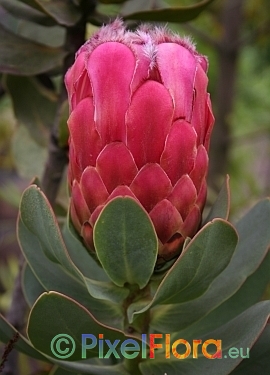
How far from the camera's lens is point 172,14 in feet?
2.17

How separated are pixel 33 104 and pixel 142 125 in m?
0.41

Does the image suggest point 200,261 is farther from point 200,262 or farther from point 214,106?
point 214,106

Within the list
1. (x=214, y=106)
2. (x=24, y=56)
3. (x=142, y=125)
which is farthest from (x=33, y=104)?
(x=214, y=106)

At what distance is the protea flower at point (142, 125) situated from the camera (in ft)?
1.62

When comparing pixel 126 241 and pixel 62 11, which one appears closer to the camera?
pixel 126 241

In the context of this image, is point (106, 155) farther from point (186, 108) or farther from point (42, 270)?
point (42, 270)

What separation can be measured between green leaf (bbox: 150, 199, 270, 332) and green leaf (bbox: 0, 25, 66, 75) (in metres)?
0.35

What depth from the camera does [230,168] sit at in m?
2.09

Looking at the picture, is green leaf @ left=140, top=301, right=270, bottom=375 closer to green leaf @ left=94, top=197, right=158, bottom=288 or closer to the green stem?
the green stem

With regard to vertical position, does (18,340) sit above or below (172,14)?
below

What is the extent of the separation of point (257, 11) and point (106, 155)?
188 cm

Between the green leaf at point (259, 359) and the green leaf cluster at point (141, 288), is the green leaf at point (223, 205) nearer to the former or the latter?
the green leaf cluster at point (141, 288)

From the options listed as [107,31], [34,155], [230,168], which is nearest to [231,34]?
[230,168]

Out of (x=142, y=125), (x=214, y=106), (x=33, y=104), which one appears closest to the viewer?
(x=142, y=125)
